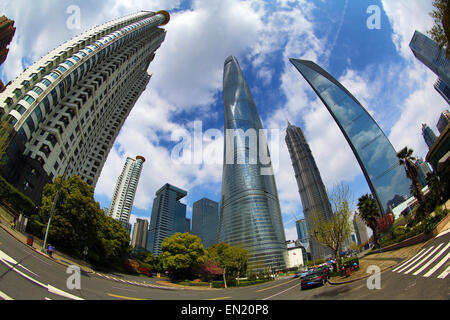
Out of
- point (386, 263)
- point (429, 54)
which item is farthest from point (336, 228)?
point (429, 54)

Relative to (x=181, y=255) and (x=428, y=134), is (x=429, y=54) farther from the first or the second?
(x=181, y=255)

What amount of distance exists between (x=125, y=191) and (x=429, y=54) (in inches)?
7852

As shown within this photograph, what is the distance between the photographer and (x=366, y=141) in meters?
112

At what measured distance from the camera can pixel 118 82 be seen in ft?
241

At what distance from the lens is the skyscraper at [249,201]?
104812 mm

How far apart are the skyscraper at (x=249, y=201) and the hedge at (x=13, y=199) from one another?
83185 millimetres

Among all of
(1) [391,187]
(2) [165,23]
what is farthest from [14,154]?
(1) [391,187]

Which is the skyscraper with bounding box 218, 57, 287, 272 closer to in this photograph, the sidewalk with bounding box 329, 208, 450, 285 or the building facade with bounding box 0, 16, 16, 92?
the sidewalk with bounding box 329, 208, 450, 285

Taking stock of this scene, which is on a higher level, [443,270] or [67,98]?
[67,98]

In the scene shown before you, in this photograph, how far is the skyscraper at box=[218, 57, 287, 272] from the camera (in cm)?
10481

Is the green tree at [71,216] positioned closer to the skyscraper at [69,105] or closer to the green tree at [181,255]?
the green tree at [181,255]
